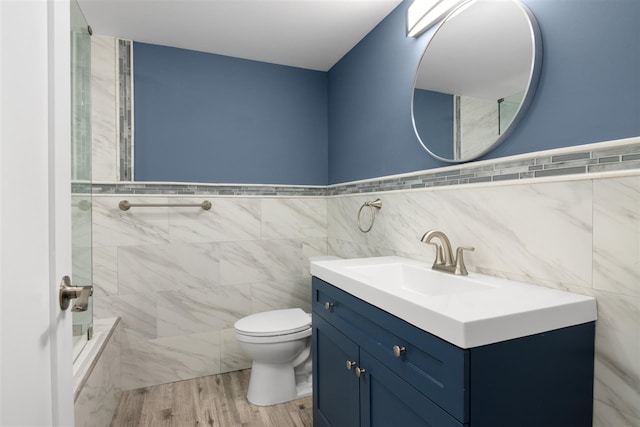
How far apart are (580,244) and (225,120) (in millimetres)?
2173

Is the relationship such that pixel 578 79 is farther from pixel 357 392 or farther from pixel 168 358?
pixel 168 358

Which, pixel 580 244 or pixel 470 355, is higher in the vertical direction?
pixel 580 244

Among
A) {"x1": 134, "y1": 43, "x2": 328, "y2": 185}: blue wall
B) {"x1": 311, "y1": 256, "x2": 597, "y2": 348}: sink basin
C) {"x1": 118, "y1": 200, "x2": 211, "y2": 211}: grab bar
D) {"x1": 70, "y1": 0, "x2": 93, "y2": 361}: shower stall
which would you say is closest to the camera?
{"x1": 311, "y1": 256, "x2": 597, "y2": 348}: sink basin

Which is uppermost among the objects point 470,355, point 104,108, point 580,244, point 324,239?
point 104,108

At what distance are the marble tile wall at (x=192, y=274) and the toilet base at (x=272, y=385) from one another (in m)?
0.47

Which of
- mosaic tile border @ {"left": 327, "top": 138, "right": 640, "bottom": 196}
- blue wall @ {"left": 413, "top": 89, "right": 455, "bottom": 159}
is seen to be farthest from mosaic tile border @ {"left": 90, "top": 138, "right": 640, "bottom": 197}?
blue wall @ {"left": 413, "top": 89, "right": 455, "bottom": 159}

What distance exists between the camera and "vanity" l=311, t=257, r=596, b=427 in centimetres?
80

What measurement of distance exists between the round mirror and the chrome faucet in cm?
34

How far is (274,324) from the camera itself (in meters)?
2.03

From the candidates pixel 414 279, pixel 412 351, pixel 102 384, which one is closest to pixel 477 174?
pixel 414 279

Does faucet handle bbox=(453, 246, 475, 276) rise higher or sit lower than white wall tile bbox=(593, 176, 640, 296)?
lower

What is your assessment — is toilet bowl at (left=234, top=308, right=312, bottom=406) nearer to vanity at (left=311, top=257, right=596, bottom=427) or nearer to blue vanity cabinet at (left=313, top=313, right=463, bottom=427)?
blue vanity cabinet at (left=313, top=313, right=463, bottom=427)

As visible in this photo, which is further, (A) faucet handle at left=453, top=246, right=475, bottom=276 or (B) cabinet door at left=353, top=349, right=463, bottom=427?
(A) faucet handle at left=453, top=246, right=475, bottom=276

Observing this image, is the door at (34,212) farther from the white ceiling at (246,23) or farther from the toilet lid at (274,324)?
the white ceiling at (246,23)
